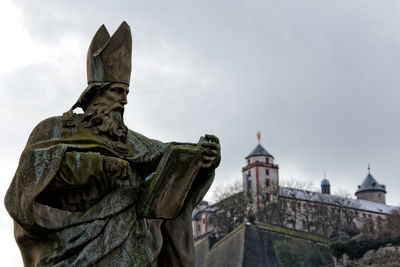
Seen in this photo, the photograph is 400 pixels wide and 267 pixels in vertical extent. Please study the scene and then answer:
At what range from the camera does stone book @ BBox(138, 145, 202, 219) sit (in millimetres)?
3861

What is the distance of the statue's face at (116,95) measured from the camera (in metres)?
4.10

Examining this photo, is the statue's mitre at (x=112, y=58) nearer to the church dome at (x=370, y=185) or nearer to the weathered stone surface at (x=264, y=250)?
the weathered stone surface at (x=264, y=250)

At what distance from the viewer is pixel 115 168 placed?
3.85m

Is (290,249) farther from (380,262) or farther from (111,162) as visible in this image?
(111,162)

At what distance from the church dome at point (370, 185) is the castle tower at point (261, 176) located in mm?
24793

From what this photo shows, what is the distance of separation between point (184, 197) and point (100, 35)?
3.93 feet

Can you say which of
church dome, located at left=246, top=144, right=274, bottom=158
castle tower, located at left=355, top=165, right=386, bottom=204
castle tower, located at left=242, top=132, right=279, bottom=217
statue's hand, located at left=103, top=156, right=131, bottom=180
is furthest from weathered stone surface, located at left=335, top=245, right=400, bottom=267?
castle tower, located at left=355, top=165, right=386, bottom=204

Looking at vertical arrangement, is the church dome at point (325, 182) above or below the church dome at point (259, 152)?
below

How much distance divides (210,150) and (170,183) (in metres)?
0.33

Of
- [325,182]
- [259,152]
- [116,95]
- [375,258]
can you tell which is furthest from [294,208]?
[116,95]

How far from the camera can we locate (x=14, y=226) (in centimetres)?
376

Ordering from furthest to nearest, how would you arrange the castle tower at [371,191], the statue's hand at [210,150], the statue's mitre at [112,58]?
the castle tower at [371,191]
the statue's mitre at [112,58]
the statue's hand at [210,150]

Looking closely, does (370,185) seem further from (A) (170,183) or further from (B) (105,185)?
(B) (105,185)

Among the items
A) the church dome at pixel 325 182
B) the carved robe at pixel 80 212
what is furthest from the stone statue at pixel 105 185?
the church dome at pixel 325 182
